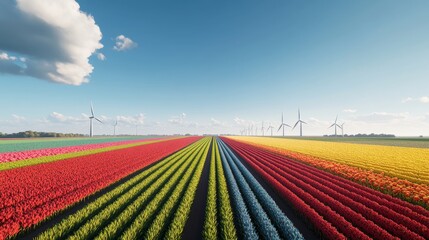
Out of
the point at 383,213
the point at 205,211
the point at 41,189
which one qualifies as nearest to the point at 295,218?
the point at 383,213

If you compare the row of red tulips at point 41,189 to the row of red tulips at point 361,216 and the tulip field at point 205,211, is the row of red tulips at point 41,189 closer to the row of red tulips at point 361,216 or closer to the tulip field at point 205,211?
the tulip field at point 205,211

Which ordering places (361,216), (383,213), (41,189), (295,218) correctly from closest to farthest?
(361,216) → (383,213) → (295,218) → (41,189)

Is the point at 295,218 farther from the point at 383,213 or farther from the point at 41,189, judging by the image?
the point at 41,189

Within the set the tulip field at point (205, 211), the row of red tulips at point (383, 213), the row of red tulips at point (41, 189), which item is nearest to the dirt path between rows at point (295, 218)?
the tulip field at point (205, 211)

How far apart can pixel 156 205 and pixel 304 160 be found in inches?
886

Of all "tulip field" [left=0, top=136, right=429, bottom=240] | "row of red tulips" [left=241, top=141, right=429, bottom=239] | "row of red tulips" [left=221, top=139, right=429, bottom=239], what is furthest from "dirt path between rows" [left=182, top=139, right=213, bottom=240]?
"row of red tulips" [left=241, top=141, right=429, bottom=239]

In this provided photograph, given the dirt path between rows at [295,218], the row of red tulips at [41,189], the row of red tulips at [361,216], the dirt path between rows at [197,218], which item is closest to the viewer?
the row of red tulips at [361,216]

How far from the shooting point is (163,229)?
8852mm

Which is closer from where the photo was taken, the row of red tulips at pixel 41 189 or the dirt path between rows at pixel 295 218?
the dirt path between rows at pixel 295 218

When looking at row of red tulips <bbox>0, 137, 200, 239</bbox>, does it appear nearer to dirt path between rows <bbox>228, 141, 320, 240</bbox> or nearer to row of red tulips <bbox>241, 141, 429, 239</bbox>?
dirt path between rows <bbox>228, 141, 320, 240</bbox>

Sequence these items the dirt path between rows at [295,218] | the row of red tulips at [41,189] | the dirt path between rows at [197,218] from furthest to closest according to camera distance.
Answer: the row of red tulips at [41,189]
the dirt path between rows at [295,218]
the dirt path between rows at [197,218]

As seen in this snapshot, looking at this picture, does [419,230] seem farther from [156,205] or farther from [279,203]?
A: [156,205]

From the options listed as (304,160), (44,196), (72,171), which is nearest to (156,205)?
(44,196)

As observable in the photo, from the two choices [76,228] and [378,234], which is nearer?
[378,234]
